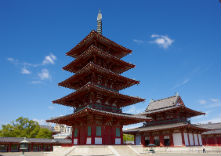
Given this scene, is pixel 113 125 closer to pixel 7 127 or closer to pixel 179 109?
pixel 179 109

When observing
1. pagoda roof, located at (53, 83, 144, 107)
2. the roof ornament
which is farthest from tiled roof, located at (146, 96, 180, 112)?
the roof ornament

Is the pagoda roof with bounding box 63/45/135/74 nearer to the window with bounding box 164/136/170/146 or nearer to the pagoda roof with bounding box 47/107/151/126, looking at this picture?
the pagoda roof with bounding box 47/107/151/126

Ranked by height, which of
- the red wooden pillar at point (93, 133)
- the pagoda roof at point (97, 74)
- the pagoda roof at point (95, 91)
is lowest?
the red wooden pillar at point (93, 133)

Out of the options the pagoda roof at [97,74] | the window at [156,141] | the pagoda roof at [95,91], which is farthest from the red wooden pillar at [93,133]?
the window at [156,141]

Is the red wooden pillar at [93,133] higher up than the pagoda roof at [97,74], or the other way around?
the pagoda roof at [97,74]

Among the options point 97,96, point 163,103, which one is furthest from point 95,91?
point 163,103

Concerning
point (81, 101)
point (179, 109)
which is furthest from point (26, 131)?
point (179, 109)

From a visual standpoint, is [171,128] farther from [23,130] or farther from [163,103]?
[23,130]

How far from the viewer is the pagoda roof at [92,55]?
28.4 metres

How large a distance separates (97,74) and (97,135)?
9261mm

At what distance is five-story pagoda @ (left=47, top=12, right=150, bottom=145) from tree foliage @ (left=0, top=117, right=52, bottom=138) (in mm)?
35554

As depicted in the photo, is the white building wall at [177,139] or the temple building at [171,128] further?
the temple building at [171,128]

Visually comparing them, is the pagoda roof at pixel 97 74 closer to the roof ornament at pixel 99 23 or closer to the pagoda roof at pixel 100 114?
the pagoda roof at pixel 100 114

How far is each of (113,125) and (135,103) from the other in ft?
20.4
